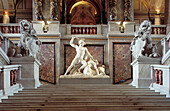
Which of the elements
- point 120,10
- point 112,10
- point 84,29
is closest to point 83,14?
point 120,10

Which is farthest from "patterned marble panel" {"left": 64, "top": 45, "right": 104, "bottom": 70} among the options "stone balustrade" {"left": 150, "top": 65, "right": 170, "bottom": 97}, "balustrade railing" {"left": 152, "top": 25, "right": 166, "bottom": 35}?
"stone balustrade" {"left": 150, "top": 65, "right": 170, "bottom": 97}

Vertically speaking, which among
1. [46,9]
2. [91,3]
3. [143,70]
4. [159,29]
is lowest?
[143,70]

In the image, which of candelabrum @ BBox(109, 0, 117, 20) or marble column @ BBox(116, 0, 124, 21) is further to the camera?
marble column @ BBox(116, 0, 124, 21)

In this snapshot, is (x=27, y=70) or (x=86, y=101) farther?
(x=27, y=70)

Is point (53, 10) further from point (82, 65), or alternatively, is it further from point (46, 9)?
point (82, 65)

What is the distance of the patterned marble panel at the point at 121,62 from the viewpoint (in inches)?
547

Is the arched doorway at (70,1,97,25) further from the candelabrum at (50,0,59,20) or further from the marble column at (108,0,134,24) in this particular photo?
the candelabrum at (50,0,59,20)

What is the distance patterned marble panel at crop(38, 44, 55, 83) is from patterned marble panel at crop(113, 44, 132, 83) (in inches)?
133

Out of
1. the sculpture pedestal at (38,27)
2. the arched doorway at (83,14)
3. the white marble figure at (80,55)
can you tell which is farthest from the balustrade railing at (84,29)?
the arched doorway at (83,14)

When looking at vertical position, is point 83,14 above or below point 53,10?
above

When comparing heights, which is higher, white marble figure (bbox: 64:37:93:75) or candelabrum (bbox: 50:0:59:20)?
candelabrum (bbox: 50:0:59:20)

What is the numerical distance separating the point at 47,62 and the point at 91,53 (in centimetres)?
248

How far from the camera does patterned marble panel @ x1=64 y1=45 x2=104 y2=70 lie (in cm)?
1416

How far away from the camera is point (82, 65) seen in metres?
13.0
